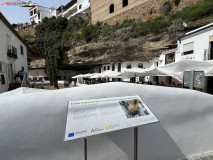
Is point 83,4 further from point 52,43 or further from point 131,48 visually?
point 131,48

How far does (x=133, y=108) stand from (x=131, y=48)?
52.9ft

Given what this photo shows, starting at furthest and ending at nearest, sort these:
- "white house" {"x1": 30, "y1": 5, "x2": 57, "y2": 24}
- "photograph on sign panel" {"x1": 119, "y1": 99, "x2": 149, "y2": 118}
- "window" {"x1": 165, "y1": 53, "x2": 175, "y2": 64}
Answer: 1. "white house" {"x1": 30, "y1": 5, "x2": 57, "y2": 24}
2. "window" {"x1": 165, "y1": 53, "x2": 175, "y2": 64}
3. "photograph on sign panel" {"x1": 119, "y1": 99, "x2": 149, "y2": 118}

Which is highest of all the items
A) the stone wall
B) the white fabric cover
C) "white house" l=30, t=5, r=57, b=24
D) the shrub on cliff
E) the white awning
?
"white house" l=30, t=5, r=57, b=24

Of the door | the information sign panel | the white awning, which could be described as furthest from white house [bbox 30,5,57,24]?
the information sign panel

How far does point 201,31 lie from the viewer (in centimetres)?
823

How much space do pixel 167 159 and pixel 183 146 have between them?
0.53 metres

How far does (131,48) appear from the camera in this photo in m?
16.8

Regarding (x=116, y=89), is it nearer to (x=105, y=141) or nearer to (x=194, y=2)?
(x=105, y=141)

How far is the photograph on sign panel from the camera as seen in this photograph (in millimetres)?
1794

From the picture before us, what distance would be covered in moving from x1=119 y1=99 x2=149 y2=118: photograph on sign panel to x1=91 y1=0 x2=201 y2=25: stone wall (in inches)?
780

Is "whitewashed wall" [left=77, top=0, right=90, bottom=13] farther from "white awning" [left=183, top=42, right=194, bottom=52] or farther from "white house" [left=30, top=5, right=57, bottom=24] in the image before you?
"white awning" [left=183, top=42, right=194, bottom=52]

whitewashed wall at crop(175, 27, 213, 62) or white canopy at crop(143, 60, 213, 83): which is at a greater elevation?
whitewashed wall at crop(175, 27, 213, 62)

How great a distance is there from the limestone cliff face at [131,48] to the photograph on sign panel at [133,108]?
49.1ft

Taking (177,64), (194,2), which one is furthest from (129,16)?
(177,64)
